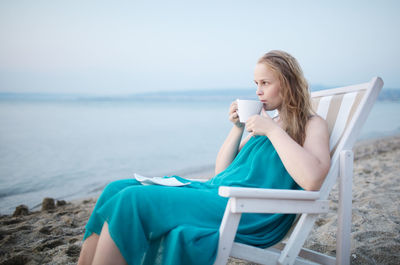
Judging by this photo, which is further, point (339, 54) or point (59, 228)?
point (339, 54)

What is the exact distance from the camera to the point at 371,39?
51.0 feet

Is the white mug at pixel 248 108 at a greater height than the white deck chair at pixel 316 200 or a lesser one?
greater

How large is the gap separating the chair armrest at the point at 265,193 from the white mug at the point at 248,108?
1.71ft

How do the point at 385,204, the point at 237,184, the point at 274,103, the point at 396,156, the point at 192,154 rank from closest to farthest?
the point at 237,184 → the point at 274,103 → the point at 385,204 → the point at 396,156 → the point at 192,154

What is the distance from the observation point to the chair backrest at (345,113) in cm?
165

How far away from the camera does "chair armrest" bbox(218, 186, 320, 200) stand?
127 centimetres

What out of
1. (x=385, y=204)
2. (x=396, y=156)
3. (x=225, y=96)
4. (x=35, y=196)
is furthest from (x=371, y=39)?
(x=225, y=96)

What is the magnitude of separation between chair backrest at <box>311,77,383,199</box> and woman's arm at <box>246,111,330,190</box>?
10cm

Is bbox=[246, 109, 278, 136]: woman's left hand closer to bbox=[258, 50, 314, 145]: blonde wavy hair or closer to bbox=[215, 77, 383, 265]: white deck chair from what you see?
bbox=[258, 50, 314, 145]: blonde wavy hair

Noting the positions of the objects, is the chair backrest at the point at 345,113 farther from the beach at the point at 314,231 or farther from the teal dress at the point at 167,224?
the beach at the point at 314,231

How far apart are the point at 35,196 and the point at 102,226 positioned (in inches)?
185

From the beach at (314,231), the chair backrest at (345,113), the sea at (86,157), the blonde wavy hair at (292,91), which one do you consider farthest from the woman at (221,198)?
the sea at (86,157)

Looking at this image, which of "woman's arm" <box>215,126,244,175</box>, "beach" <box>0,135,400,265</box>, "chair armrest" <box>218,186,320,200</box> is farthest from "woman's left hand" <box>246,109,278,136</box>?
"beach" <box>0,135,400,265</box>

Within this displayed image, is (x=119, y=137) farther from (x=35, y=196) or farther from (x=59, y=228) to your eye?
(x=59, y=228)
